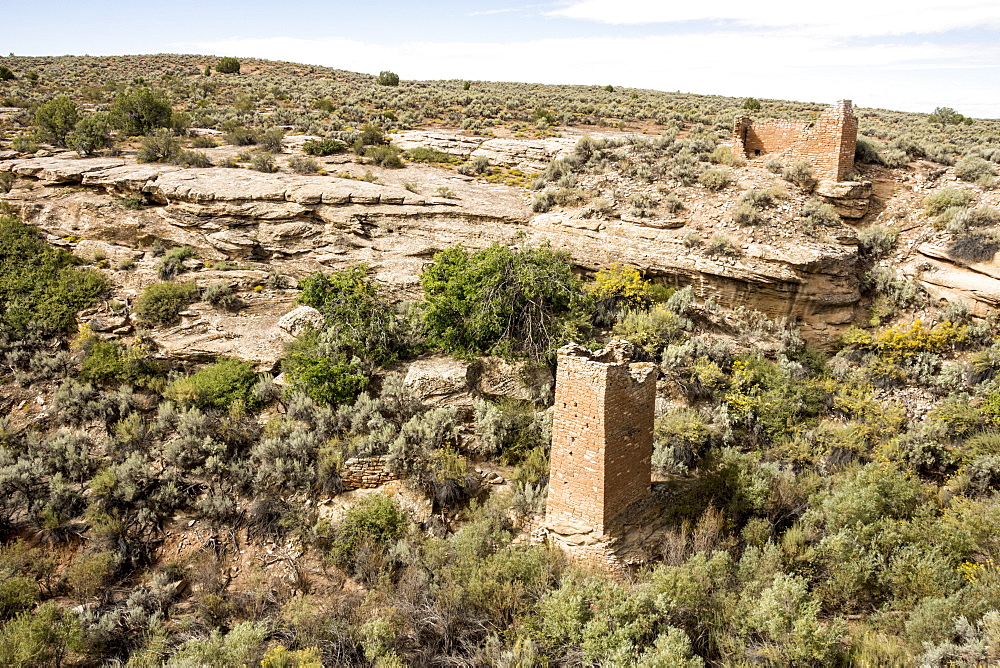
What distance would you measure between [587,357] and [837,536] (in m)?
4.94

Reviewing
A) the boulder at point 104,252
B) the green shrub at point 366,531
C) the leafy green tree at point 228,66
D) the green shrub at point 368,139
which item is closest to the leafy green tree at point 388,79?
the leafy green tree at point 228,66

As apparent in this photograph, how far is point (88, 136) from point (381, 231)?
1298 cm

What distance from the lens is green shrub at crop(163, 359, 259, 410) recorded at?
481 inches

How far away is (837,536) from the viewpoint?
8.79m

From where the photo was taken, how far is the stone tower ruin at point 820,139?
16.1 m

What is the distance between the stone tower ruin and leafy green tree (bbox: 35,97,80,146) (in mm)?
24533

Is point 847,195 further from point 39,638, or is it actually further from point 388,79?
point 388,79

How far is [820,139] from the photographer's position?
54.2 feet

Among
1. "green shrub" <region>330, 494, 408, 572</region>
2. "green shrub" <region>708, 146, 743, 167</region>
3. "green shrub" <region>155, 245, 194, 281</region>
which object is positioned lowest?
"green shrub" <region>330, 494, 408, 572</region>

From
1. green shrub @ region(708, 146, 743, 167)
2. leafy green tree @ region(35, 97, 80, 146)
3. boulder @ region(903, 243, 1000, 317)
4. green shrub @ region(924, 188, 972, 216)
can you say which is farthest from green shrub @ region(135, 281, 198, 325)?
green shrub @ region(924, 188, 972, 216)

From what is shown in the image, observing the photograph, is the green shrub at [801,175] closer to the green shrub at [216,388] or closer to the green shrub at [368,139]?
the green shrub at [368,139]

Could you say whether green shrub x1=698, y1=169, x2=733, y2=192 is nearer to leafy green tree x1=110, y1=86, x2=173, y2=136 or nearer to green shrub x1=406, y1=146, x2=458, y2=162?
green shrub x1=406, y1=146, x2=458, y2=162

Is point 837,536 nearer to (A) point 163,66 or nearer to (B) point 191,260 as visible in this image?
(B) point 191,260

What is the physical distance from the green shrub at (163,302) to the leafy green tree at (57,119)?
1168 centimetres
